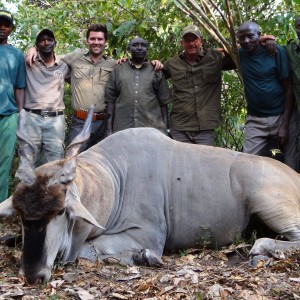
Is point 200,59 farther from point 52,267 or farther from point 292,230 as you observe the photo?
point 52,267

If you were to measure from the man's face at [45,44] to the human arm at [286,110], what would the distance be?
2920 mm

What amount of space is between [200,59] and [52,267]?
152 inches

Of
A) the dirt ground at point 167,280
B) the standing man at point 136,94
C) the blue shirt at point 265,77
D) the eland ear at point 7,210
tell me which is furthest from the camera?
the standing man at point 136,94

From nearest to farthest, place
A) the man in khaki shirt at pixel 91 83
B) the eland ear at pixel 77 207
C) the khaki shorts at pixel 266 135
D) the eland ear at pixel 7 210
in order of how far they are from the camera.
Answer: the eland ear at pixel 7 210
the eland ear at pixel 77 207
the khaki shorts at pixel 266 135
the man in khaki shirt at pixel 91 83

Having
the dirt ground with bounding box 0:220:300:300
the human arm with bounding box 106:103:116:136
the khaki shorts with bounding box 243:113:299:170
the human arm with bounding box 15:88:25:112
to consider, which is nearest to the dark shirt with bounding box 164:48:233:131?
the khaki shorts with bounding box 243:113:299:170

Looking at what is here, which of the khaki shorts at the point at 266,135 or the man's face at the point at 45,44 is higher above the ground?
the man's face at the point at 45,44

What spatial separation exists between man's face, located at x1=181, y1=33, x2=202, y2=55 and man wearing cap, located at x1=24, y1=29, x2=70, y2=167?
5.42 feet

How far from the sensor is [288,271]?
5.07 m

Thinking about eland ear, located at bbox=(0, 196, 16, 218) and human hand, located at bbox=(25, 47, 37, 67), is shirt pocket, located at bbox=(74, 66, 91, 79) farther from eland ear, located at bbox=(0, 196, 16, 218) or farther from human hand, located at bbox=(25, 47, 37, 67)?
eland ear, located at bbox=(0, 196, 16, 218)

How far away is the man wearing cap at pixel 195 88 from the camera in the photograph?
7762mm

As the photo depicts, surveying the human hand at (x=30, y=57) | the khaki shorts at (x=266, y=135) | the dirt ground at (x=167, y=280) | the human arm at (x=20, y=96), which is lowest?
the dirt ground at (x=167, y=280)

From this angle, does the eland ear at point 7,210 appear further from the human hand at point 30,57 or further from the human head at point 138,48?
the human head at point 138,48

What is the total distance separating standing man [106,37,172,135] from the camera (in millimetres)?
7680

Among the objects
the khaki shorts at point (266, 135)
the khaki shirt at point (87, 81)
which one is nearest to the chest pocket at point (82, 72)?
the khaki shirt at point (87, 81)
